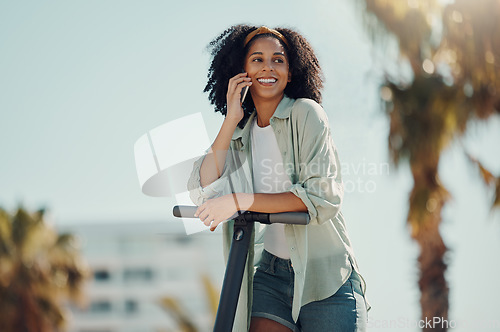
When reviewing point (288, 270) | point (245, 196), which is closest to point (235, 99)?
point (245, 196)

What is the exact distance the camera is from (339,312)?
231 centimetres

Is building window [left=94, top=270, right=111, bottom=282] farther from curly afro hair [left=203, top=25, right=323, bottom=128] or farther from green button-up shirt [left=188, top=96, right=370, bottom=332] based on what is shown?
green button-up shirt [left=188, top=96, right=370, bottom=332]

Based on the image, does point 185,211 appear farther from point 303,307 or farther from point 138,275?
point 138,275

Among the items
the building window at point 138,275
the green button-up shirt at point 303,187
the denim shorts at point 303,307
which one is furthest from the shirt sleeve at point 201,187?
the building window at point 138,275

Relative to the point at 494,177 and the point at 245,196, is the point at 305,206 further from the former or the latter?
the point at 494,177

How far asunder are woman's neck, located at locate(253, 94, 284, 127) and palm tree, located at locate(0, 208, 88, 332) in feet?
46.3

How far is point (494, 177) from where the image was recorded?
8.81 metres

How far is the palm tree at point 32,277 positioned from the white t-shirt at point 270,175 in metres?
14.0

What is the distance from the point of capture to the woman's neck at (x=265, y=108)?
2.47 m

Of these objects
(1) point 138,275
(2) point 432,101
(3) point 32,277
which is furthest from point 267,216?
(1) point 138,275

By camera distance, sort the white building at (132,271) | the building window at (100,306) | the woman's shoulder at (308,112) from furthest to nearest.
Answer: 1. the building window at (100,306)
2. the white building at (132,271)
3. the woman's shoulder at (308,112)

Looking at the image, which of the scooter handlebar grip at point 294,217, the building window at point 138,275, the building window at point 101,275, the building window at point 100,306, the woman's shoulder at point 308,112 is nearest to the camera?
the scooter handlebar grip at point 294,217

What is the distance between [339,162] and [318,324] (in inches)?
22.9

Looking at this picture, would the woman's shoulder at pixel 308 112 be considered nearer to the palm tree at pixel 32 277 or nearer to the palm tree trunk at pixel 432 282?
the palm tree trunk at pixel 432 282
